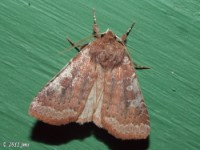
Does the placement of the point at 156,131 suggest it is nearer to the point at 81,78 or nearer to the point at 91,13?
the point at 81,78

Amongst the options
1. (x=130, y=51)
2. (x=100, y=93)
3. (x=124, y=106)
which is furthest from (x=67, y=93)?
(x=130, y=51)

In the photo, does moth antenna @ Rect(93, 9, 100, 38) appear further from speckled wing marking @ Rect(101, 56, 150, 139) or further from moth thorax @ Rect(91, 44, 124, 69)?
speckled wing marking @ Rect(101, 56, 150, 139)

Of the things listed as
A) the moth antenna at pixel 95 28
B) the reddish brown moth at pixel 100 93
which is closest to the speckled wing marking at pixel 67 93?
the reddish brown moth at pixel 100 93

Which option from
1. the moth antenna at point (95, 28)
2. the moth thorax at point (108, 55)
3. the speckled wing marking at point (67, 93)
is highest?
the moth antenna at point (95, 28)

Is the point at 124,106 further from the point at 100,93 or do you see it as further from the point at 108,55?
the point at 108,55

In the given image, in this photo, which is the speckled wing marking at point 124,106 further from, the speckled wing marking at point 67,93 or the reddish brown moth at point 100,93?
the speckled wing marking at point 67,93

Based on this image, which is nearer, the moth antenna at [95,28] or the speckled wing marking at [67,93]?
the speckled wing marking at [67,93]

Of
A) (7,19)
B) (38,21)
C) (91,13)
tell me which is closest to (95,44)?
(91,13)
